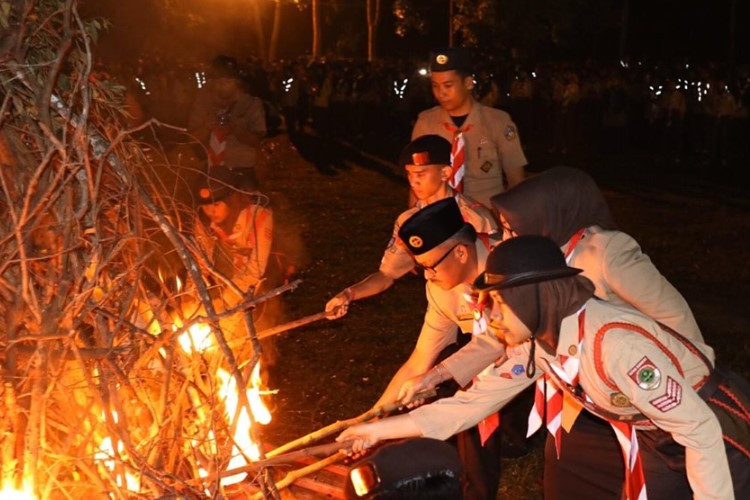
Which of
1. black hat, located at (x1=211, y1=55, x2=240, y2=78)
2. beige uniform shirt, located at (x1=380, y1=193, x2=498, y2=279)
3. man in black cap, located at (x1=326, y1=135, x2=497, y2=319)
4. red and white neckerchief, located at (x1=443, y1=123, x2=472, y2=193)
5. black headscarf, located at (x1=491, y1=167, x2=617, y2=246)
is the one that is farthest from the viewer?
black hat, located at (x1=211, y1=55, x2=240, y2=78)

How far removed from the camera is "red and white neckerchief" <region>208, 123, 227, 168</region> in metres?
7.50

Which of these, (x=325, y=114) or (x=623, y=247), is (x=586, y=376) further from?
(x=325, y=114)

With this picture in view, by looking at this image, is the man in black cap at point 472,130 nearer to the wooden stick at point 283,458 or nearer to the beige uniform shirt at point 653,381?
the wooden stick at point 283,458

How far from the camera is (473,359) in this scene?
412 centimetres

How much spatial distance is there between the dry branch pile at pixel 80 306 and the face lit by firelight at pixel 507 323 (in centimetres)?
83

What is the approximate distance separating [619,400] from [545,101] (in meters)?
19.4

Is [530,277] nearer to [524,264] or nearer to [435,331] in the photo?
[524,264]

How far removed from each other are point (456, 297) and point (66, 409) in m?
1.76

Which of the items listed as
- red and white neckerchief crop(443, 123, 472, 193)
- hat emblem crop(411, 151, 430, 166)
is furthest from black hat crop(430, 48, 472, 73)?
hat emblem crop(411, 151, 430, 166)

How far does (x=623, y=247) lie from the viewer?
375 centimetres

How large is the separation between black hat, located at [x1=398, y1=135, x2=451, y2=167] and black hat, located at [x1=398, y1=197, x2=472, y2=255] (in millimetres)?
885

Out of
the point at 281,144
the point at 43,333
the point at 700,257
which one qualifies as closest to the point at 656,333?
the point at 43,333

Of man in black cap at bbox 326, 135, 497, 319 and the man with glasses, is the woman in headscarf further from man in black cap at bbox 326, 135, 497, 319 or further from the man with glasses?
man in black cap at bbox 326, 135, 497, 319

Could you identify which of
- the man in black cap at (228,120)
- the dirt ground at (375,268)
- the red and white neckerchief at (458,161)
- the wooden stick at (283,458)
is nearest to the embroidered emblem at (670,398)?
the wooden stick at (283,458)
